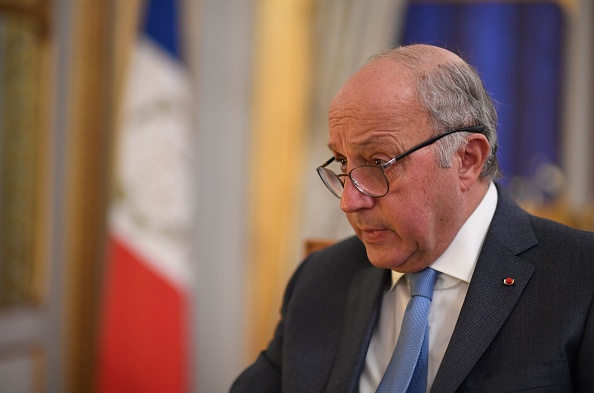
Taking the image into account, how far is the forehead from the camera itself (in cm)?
145

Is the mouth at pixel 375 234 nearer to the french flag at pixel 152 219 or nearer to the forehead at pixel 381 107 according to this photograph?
the forehead at pixel 381 107

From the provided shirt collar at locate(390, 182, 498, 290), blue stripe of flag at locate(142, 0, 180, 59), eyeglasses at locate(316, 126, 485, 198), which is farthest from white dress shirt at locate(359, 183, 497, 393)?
blue stripe of flag at locate(142, 0, 180, 59)

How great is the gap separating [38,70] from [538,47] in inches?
123

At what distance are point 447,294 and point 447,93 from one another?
470 millimetres

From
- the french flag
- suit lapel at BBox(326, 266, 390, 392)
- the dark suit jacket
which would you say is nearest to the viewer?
the dark suit jacket

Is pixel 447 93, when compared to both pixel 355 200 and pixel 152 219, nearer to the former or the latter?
pixel 355 200

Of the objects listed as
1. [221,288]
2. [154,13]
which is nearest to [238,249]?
[221,288]

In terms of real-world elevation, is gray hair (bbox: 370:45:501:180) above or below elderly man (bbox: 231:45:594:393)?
above

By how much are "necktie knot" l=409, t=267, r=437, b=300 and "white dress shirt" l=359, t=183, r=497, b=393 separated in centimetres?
2

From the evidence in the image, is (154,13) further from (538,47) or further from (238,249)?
(538,47)

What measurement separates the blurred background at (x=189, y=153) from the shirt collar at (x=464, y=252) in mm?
2621

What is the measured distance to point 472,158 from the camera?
5.04 ft

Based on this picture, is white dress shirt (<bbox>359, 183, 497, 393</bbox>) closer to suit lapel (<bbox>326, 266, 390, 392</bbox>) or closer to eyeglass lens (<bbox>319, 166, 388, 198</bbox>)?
suit lapel (<bbox>326, 266, 390, 392</bbox>)

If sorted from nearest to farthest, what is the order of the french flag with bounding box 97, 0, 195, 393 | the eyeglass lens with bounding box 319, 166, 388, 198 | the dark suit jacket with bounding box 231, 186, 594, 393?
1. the dark suit jacket with bounding box 231, 186, 594, 393
2. the eyeglass lens with bounding box 319, 166, 388, 198
3. the french flag with bounding box 97, 0, 195, 393
